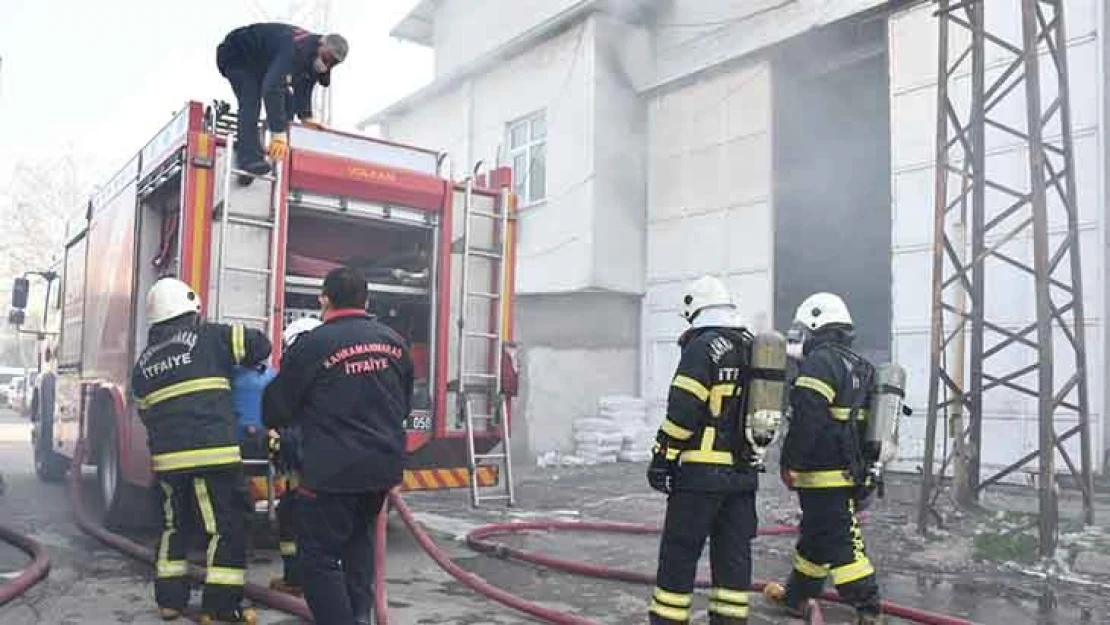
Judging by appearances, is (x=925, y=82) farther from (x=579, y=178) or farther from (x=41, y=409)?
(x=41, y=409)

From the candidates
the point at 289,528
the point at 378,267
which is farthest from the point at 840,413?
the point at 378,267

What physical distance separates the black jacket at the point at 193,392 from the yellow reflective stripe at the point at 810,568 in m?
2.80

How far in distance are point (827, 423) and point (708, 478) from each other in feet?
3.08

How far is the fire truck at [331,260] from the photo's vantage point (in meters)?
5.63

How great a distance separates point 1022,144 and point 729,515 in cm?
764

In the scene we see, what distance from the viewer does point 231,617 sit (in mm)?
4246

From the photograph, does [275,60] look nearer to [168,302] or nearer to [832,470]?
[168,302]

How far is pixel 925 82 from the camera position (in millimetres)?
10875

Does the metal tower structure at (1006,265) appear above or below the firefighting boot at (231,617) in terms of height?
above

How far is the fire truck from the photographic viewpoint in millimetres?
5629

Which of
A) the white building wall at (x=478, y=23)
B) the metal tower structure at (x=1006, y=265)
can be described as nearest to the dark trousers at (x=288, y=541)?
the metal tower structure at (x=1006, y=265)

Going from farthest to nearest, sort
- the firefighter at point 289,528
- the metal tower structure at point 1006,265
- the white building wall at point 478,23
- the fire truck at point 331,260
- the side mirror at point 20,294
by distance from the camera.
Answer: the white building wall at point 478,23 → the side mirror at point 20,294 → the metal tower structure at point 1006,265 → the fire truck at point 331,260 → the firefighter at point 289,528

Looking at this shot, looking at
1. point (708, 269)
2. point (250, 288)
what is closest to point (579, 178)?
point (708, 269)

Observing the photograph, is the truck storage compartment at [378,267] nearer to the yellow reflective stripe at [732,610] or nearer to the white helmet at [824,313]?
the white helmet at [824,313]
